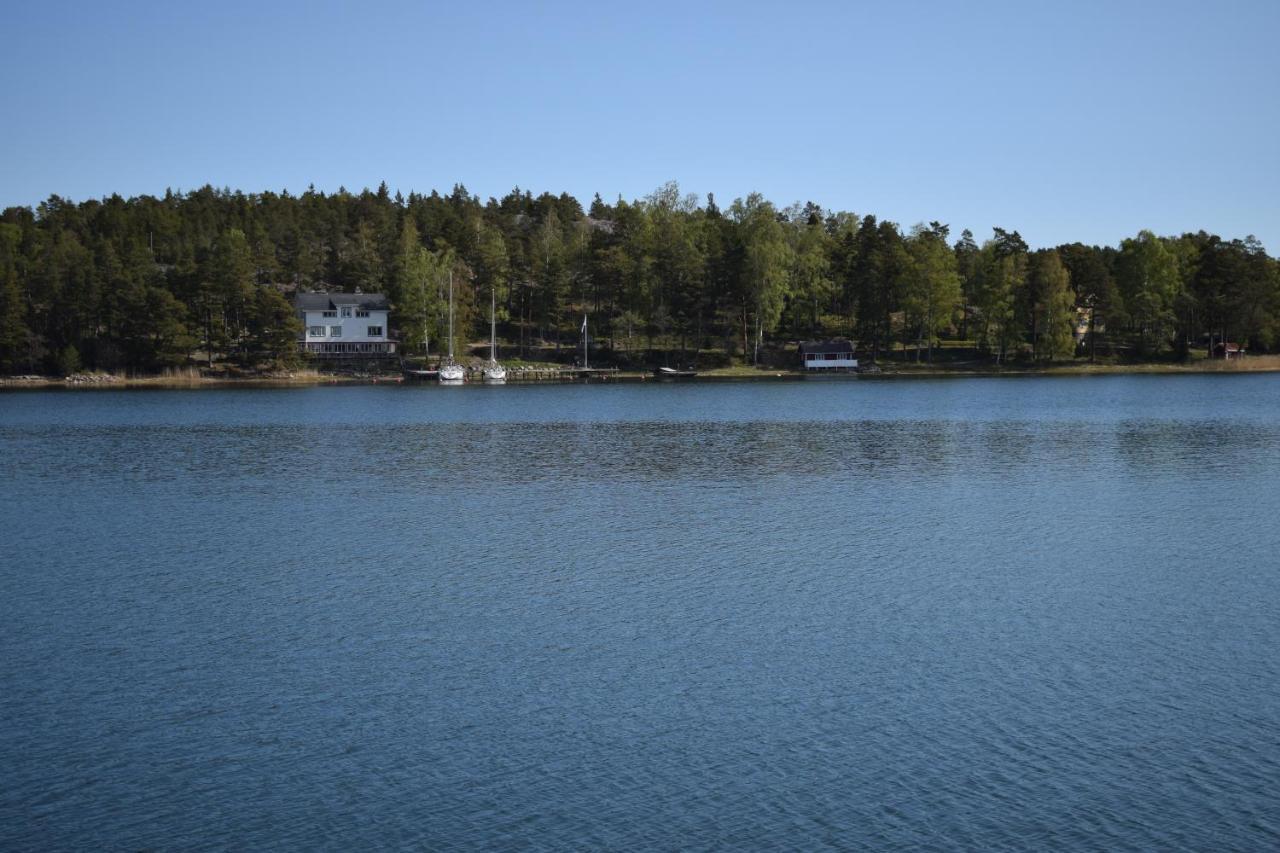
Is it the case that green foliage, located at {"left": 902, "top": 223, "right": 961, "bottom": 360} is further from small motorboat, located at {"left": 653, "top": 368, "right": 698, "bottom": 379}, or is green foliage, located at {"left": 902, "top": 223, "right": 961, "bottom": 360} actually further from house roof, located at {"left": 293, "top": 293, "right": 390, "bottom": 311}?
house roof, located at {"left": 293, "top": 293, "right": 390, "bottom": 311}

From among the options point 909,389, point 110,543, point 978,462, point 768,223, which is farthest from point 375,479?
point 768,223

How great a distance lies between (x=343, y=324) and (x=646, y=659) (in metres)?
117

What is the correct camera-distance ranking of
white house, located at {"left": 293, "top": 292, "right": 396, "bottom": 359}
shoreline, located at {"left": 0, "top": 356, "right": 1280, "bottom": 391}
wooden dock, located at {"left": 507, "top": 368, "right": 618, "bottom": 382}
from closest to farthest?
shoreline, located at {"left": 0, "top": 356, "right": 1280, "bottom": 391}
wooden dock, located at {"left": 507, "top": 368, "right": 618, "bottom": 382}
white house, located at {"left": 293, "top": 292, "right": 396, "bottom": 359}

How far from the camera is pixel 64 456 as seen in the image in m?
52.9

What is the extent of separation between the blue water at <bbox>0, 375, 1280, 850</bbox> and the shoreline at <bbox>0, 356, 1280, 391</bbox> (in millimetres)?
75443

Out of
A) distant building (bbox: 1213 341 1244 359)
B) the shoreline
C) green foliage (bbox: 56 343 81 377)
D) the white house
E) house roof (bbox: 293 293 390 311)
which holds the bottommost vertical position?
the shoreline

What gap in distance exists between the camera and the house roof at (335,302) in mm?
128750

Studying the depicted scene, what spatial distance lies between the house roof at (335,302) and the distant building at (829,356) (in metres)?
50.2

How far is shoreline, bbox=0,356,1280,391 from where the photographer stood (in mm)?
116438

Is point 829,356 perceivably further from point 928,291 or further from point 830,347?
point 928,291

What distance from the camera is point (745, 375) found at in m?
125

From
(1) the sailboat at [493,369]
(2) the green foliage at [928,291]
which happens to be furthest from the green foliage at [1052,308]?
(1) the sailboat at [493,369]

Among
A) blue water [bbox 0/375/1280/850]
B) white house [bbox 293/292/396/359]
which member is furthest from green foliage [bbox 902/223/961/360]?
blue water [bbox 0/375/1280/850]

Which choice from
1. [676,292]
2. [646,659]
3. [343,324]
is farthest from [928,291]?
[646,659]
